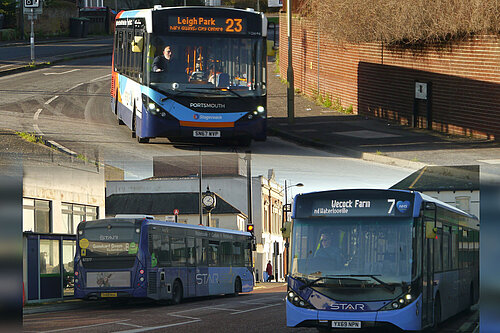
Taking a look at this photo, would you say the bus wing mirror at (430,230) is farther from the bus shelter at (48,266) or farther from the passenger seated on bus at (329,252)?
the bus shelter at (48,266)

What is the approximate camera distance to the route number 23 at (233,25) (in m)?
19.9

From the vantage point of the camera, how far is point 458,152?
20.8m

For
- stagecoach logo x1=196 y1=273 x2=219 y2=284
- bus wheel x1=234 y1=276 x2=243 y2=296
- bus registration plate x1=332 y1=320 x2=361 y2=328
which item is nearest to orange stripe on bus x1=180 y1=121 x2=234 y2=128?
stagecoach logo x1=196 y1=273 x2=219 y2=284

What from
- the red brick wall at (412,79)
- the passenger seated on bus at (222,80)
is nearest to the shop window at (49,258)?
the passenger seated on bus at (222,80)

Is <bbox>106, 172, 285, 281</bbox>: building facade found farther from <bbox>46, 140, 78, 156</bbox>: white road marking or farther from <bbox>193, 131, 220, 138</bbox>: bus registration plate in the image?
<bbox>193, 131, 220, 138</bbox>: bus registration plate

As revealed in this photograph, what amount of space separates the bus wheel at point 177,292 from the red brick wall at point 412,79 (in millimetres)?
9385

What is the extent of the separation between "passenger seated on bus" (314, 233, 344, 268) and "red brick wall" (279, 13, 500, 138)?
12.1m

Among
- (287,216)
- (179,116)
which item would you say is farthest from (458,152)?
(287,216)

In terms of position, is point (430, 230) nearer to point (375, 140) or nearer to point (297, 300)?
point (297, 300)

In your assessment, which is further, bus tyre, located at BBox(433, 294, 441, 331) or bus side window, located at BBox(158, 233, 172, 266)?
bus side window, located at BBox(158, 233, 172, 266)

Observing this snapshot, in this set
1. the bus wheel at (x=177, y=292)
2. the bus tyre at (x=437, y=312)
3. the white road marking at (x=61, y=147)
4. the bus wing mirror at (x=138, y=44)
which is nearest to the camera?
the bus tyre at (x=437, y=312)

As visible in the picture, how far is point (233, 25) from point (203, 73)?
143 centimetres

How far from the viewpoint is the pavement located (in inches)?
787

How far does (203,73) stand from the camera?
1967 cm
